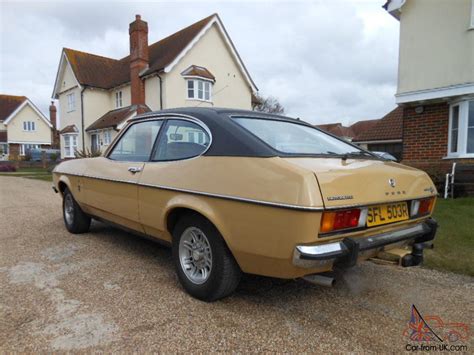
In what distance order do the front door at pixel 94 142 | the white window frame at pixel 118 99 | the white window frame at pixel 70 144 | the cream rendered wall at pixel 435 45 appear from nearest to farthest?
the cream rendered wall at pixel 435 45 < the white window frame at pixel 118 99 < the front door at pixel 94 142 < the white window frame at pixel 70 144

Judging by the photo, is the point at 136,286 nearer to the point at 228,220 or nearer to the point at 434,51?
the point at 228,220

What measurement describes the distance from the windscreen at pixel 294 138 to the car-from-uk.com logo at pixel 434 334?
1487 mm

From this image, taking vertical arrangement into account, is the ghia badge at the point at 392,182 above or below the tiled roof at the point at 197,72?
below

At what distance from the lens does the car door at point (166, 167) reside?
300cm

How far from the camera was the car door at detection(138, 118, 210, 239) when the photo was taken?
300cm

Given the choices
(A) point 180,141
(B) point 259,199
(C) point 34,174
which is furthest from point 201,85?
(B) point 259,199

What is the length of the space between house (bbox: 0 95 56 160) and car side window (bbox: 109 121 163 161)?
142ft

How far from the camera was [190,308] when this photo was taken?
109 inches

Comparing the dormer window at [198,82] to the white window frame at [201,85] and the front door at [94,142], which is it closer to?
the white window frame at [201,85]

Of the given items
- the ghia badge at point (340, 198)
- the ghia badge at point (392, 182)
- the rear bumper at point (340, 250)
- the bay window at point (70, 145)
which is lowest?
the rear bumper at point (340, 250)

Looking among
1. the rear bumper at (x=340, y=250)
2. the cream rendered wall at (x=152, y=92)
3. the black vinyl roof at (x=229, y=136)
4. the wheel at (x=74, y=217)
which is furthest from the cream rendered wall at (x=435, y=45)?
the cream rendered wall at (x=152, y=92)

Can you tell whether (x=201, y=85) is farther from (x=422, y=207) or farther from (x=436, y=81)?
(x=422, y=207)

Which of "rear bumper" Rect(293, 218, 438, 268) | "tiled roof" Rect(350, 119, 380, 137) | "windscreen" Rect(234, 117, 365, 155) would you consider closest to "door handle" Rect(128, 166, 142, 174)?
"windscreen" Rect(234, 117, 365, 155)

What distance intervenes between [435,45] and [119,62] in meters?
24.4
